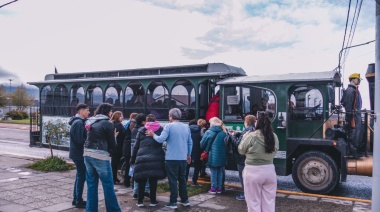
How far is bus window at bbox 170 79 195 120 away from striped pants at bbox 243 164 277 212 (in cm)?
480

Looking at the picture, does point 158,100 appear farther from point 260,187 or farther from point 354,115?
point 260,187

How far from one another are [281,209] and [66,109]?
347 inches

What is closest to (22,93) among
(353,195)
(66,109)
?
(66,109)

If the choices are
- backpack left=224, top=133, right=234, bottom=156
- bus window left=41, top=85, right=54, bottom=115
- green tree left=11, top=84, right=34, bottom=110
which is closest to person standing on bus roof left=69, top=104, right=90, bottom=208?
backpack left=224, top=133, right=234, bottom=156

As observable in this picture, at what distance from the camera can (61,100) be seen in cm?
1305

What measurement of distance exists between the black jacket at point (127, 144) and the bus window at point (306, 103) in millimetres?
3795

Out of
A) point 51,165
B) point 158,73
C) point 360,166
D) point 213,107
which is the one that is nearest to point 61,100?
point 51,165

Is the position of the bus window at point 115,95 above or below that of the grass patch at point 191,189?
above

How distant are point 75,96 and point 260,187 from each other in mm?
9073

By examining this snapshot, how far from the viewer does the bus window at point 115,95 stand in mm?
11509

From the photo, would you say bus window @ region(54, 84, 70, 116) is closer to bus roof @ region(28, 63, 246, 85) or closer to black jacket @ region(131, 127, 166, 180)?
bus roof @ region(28, 63, 246, 85)

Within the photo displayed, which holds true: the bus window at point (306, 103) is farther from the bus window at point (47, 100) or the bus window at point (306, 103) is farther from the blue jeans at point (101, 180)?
the bus window at point (47, 100)

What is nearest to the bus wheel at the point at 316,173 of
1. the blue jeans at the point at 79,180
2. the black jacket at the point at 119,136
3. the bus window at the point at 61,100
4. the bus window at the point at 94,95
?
the black jacket at the point at 119,136

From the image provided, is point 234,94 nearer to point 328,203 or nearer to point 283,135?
point 283,135
